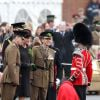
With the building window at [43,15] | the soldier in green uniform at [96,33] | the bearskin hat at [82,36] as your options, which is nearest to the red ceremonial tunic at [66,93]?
the bearskin hat at [82,36]

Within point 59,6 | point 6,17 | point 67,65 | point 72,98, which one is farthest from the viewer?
point 59,6

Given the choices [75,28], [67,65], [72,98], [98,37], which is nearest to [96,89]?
[67,65]

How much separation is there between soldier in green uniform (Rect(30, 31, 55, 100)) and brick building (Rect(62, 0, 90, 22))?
18.4 meters

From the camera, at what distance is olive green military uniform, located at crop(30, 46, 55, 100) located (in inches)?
698

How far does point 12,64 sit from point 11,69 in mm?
104

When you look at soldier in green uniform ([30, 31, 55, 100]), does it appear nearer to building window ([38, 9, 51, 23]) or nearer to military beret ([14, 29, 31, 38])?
military beret ([14, 29, 31, 38])

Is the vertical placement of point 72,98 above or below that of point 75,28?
below

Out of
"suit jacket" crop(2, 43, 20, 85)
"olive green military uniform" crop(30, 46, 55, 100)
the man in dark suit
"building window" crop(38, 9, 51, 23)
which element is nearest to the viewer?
"suit jacket" crop(2, 43, 20, 85)

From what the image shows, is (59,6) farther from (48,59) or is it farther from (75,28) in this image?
→ (75,28)

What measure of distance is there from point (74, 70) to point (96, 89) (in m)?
7.79

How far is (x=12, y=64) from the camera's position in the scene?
16.4m

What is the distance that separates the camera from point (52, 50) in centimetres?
1791

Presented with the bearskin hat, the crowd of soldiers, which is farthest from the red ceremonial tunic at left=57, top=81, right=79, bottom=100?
the bearskin hat


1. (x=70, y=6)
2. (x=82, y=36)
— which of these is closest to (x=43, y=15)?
(x=70, y=6)
